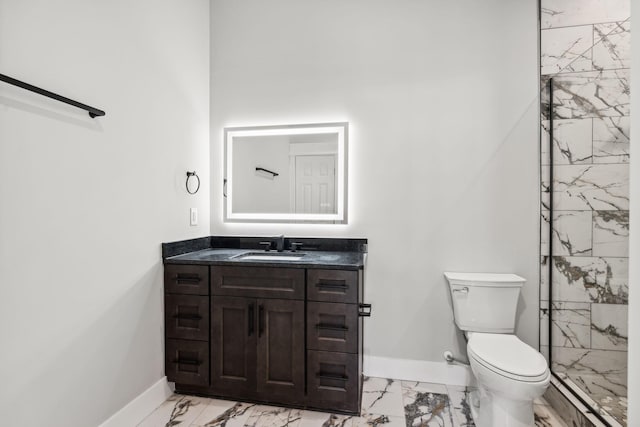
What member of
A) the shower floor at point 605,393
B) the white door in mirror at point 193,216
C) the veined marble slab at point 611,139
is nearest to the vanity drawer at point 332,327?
the white door in mirror at point 193,216

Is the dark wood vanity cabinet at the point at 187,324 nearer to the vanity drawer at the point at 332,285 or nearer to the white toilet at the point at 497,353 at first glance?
the vanity drawer at the point at 332,285

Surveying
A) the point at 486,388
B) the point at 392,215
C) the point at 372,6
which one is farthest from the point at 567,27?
the point at 486,388

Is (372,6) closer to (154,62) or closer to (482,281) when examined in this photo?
(154,62)

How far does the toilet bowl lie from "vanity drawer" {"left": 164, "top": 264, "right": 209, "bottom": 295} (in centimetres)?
156

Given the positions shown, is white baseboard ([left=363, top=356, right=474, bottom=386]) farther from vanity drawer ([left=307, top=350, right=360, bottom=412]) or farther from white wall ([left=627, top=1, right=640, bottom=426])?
white wall ([left=627, top=1, right=640, bottom=426])

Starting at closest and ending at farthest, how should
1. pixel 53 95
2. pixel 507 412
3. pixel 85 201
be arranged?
1. pixel 53 95
2. pixel 85 201
3. pixel 507 412

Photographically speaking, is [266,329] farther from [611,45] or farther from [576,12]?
[576,12]

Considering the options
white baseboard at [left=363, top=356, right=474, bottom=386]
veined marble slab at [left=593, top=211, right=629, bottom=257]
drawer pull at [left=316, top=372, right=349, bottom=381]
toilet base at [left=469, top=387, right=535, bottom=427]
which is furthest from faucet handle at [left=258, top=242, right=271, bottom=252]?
veined marble slab at [left=593, top=211, right=629, bottom=257]

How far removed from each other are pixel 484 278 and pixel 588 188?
78cm

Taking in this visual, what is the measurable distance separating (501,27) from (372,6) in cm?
89

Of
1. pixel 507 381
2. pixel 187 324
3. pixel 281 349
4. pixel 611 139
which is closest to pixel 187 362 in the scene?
pixel 187 324

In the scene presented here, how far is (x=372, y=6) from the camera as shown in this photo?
226cm

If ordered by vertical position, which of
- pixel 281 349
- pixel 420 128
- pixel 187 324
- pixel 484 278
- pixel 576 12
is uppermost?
pixel 576 12

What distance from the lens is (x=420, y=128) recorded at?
7.25 ft
